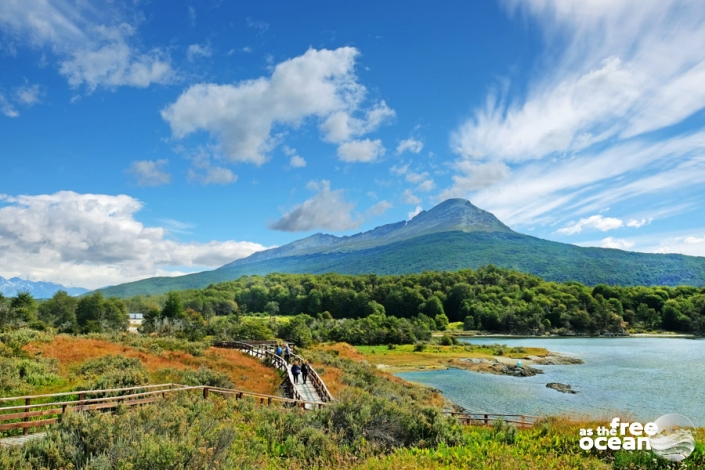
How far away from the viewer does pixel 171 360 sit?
29.6 m

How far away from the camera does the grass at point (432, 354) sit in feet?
209

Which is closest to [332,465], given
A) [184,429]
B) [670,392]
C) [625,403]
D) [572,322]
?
[184,429]

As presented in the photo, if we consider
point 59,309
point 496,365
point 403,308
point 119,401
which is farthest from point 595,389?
point 403,308

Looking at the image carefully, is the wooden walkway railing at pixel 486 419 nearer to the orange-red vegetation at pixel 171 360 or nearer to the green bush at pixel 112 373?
the orange-red vegetation at pixel 171 360

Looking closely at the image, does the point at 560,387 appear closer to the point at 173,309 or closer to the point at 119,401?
the point at 119,401

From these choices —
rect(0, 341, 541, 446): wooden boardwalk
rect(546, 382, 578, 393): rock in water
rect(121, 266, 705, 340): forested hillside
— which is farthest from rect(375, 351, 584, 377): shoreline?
rect(121, 266, 705, 340): forested hillside

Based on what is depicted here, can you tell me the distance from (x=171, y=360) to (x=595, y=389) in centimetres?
4121

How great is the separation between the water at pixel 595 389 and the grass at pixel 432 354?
6.72 m

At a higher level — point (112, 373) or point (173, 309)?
point (173, 309)

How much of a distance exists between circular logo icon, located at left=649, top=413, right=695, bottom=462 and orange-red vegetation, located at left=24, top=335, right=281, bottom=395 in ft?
67.7

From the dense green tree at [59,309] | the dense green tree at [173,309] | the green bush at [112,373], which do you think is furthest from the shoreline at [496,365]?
the dense green tree at [59,309]

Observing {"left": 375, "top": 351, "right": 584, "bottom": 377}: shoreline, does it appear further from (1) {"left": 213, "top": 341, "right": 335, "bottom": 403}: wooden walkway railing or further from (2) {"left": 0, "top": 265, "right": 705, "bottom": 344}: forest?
(2) {"left": 0, "top": 265, "right": 705, "bottom": 344}: forest

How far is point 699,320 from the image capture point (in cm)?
12594

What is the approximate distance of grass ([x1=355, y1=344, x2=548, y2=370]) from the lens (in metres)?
63.7
